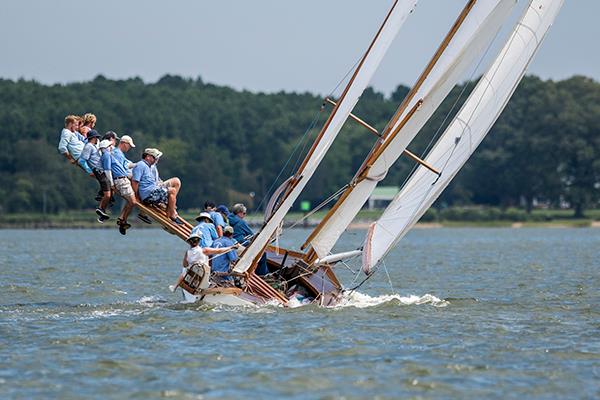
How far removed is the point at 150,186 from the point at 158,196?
0.24m

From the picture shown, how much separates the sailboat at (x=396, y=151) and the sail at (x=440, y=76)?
0.02m

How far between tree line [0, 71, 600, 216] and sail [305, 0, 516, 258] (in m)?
91.4

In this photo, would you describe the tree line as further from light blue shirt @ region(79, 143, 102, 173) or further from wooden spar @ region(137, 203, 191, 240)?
light blue shirt @ region(79, 143, 102, 173)

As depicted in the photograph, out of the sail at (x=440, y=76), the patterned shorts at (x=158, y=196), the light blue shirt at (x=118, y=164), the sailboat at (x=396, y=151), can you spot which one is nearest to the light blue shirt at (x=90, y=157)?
the light blue shirt at (x=118, y=164)

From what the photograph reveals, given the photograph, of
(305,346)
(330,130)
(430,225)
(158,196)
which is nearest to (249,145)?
(430,225)

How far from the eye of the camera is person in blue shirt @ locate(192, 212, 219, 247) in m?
24.0

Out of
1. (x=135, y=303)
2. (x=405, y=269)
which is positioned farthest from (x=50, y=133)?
(x=135, y=303)

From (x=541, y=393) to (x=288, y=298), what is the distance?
870 cm

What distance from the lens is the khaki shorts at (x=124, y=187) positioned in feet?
79.6

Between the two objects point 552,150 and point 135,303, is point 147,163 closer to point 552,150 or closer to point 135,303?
point 135,303

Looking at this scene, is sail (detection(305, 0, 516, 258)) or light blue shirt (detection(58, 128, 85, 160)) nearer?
sail (detection(305, 0, 516, 258))

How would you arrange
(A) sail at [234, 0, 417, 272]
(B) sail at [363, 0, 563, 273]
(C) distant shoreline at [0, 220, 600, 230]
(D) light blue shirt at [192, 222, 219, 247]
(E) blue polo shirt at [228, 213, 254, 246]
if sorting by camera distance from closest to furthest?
(A) sail at [234, 0, 417, 272]
(D) light blue shirt at [192, 222, 219, 247]
(B) sail at [363, 0, 563, 273]
(E) blue polo shirt at [228, 213, 254, 246]
(C) distant shoreline at [0, 220, 600, 230]

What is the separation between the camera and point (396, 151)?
24.0 metres

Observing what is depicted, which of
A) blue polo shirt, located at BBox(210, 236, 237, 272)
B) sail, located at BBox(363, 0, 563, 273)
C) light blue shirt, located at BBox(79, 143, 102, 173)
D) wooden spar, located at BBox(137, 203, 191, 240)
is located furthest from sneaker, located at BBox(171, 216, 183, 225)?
sail, located at BBox(363, 0, 563, 273)
